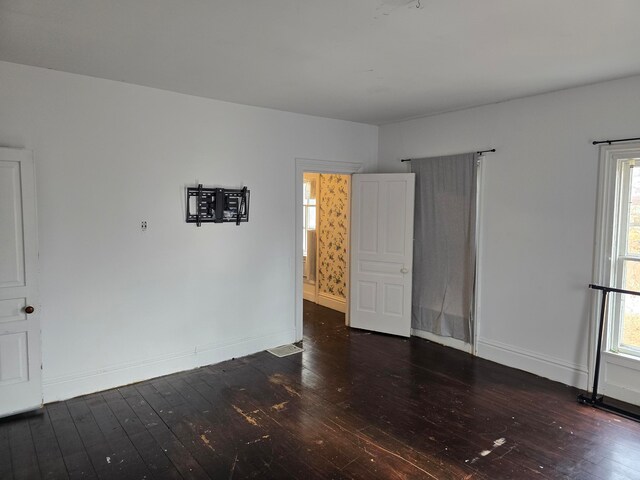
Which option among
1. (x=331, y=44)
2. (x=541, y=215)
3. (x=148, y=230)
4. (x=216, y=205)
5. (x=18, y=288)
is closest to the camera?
(x=331, y=44)

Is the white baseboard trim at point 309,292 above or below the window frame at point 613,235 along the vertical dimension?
below

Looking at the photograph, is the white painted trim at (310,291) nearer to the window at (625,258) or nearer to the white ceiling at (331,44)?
the white ceiling at (331,44)

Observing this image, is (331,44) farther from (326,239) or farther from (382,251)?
(326,239)

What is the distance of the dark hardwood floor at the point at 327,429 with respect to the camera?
2674mm

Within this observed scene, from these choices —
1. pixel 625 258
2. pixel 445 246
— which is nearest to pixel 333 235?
pixel 445 246

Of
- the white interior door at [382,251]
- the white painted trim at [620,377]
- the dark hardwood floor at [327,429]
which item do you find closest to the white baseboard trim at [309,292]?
the white interior door at [382,251]

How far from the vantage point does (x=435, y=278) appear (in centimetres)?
508

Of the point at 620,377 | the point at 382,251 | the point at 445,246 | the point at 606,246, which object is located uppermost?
the point at 606,246

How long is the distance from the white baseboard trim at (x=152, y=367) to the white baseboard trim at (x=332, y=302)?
1.59 metres

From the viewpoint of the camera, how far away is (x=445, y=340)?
5.03 m

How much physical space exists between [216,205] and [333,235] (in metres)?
2.58

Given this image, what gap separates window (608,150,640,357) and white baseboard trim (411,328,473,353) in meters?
A: 1.43

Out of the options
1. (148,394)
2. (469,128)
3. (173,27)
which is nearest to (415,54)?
(173,27)

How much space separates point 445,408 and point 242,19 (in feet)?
10.5
